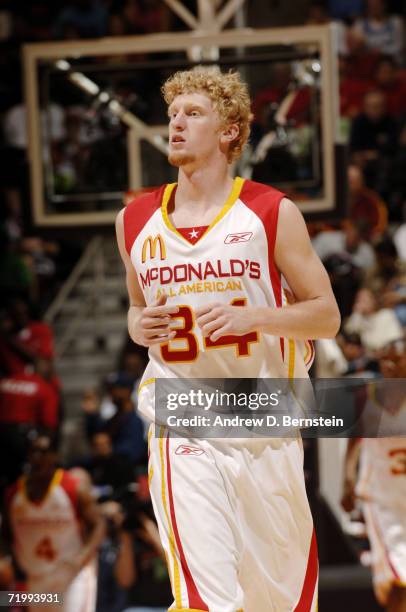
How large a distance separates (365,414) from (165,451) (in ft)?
2.44

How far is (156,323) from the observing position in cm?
389

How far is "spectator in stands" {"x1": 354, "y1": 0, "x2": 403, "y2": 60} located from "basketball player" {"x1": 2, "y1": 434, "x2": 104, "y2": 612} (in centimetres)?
714

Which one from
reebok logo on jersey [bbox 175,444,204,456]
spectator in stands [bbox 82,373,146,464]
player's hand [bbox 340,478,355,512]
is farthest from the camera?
spectator in stands [bbox 82,373,146,464]

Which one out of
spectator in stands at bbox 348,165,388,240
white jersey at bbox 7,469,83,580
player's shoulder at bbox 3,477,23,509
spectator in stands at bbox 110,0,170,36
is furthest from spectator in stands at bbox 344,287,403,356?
spectator in stands at bbox 110,0,170,36

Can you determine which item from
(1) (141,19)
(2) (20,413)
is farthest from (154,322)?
(1) (141,19)

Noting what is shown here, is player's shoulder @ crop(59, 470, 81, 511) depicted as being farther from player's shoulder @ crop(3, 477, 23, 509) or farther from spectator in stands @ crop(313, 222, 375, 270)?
spectator in stands @ crop(313, 222, 375, 270)

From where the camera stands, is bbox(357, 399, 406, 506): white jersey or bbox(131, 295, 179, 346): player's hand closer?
bbox(131, 295, 179, 346): player's hand

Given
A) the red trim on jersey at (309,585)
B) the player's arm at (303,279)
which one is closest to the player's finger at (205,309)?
the player's arm at (303,279)

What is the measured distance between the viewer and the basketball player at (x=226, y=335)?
12.9ft

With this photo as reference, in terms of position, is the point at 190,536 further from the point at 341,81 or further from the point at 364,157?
the point at 341,81

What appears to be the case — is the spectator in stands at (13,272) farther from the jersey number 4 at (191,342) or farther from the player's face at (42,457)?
→ the jersey number 4 at (191,342)

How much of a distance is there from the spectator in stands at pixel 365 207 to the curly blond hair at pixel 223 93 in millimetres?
7161

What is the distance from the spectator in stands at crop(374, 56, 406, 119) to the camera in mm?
13164

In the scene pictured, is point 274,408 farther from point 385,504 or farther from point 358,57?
point 358,57
